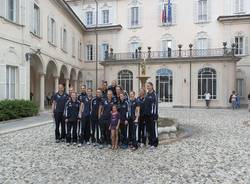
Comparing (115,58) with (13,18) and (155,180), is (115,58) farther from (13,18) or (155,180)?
(155,180)

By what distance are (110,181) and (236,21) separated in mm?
31037

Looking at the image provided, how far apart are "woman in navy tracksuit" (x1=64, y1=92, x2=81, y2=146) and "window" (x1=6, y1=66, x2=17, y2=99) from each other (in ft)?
30.1

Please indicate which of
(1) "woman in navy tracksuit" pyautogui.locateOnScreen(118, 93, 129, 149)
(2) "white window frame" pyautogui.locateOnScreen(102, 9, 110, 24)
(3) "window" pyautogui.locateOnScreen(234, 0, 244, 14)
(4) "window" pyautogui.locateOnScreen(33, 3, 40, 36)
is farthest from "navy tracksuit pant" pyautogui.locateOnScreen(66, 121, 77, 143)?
(2) "white window frame" pyautogui.locateOnScreen(102, 9, 110, 24)

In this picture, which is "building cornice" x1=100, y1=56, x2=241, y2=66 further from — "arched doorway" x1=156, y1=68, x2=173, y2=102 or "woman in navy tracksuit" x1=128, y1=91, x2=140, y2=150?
"woman in navy tracksuit" x1=128, y1=91, x2=140, y2=150

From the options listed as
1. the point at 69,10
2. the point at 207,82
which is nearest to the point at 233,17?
the point at 207,82

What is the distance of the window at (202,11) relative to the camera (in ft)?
115

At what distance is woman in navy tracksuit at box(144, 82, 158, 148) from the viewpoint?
9.50 m

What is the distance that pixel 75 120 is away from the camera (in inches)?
403

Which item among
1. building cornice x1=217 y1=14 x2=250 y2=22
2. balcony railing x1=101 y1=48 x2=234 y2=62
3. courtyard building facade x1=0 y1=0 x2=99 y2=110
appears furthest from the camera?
building cornice x1=217 y1=14 x2=250 y2=22

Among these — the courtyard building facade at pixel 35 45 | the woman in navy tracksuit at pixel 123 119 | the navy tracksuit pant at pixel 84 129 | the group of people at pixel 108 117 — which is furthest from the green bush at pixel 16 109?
the woman in navy tracksuit at pixel 123 119

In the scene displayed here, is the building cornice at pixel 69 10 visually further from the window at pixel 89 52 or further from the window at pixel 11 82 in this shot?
the window at pixel 11 82

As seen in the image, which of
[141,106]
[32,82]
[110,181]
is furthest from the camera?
[32,82]

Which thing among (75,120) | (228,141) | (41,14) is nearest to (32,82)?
(41,14)

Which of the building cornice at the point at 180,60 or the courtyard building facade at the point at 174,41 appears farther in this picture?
the courtyard building facade at the point at 174,41
